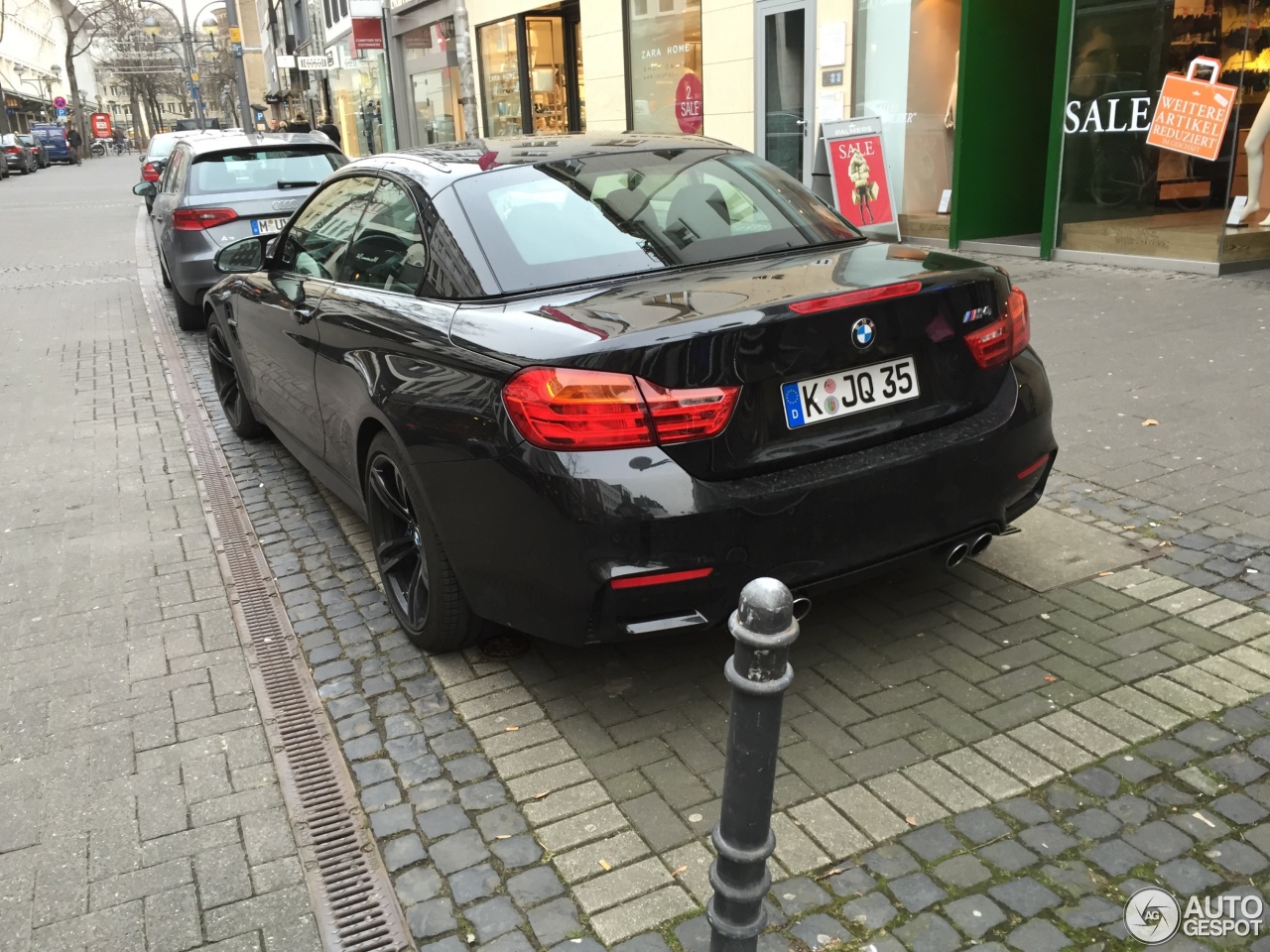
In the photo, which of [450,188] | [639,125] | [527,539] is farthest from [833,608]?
[639,125]

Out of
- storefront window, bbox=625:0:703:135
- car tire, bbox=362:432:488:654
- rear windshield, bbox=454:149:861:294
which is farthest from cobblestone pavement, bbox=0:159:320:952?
storefront window, bbox=625:0:703:135

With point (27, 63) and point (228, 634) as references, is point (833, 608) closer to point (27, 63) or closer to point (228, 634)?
point (228, 634)

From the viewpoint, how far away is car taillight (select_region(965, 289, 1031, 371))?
3.34m

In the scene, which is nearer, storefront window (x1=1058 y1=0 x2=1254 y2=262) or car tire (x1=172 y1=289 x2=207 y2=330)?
storefront window (x1=1058 y1=0 x2=1254 y2=262)

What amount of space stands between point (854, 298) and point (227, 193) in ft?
26.6

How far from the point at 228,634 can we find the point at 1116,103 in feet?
29.9

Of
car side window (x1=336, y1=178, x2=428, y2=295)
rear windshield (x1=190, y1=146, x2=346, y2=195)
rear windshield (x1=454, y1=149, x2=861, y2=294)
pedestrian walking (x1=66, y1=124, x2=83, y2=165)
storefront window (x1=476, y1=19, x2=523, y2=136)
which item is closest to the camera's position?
rear windshield (x1=454, y1=149, x2=861, y2=294)

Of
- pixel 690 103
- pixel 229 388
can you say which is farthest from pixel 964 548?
pixel 690 103

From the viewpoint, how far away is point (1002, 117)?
1122 cm

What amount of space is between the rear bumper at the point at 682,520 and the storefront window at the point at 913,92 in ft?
29.9

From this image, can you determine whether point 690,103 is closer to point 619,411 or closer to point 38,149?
Answer: point 619,411

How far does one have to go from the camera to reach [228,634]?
4125 mm

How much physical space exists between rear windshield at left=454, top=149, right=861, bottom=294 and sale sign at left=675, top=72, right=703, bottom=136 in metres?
10.9
